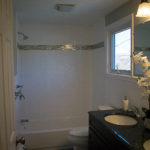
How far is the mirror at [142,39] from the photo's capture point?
178 cm

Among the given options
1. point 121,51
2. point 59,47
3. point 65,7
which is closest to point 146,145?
point 121,51

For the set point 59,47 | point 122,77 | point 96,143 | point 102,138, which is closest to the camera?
point 102,138

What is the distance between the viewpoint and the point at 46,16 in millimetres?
2758

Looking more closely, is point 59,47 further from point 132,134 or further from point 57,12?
point 132,134

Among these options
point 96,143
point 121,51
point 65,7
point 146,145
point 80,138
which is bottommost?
point 80,138

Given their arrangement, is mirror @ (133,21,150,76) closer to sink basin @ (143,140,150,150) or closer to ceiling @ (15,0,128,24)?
ceiling @ (15,0,128,24)

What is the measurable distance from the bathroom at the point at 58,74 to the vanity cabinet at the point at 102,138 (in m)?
0.83

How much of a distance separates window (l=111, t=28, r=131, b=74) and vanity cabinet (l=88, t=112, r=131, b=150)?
0.89 meters

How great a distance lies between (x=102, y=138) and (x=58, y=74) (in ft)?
6.61

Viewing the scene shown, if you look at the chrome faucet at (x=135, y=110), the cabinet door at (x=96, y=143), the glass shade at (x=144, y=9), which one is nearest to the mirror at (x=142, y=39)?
the glass shade at (x=144, y=9)

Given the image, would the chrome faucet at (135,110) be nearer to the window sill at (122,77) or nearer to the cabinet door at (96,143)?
the window sill at (122,77)

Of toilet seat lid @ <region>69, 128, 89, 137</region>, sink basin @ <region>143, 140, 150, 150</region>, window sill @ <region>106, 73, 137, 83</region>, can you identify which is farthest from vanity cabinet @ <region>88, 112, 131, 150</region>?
window sill @ <region>106, 73, 137, 83</region>

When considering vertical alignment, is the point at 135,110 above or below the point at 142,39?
below

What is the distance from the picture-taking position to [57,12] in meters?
2.54
